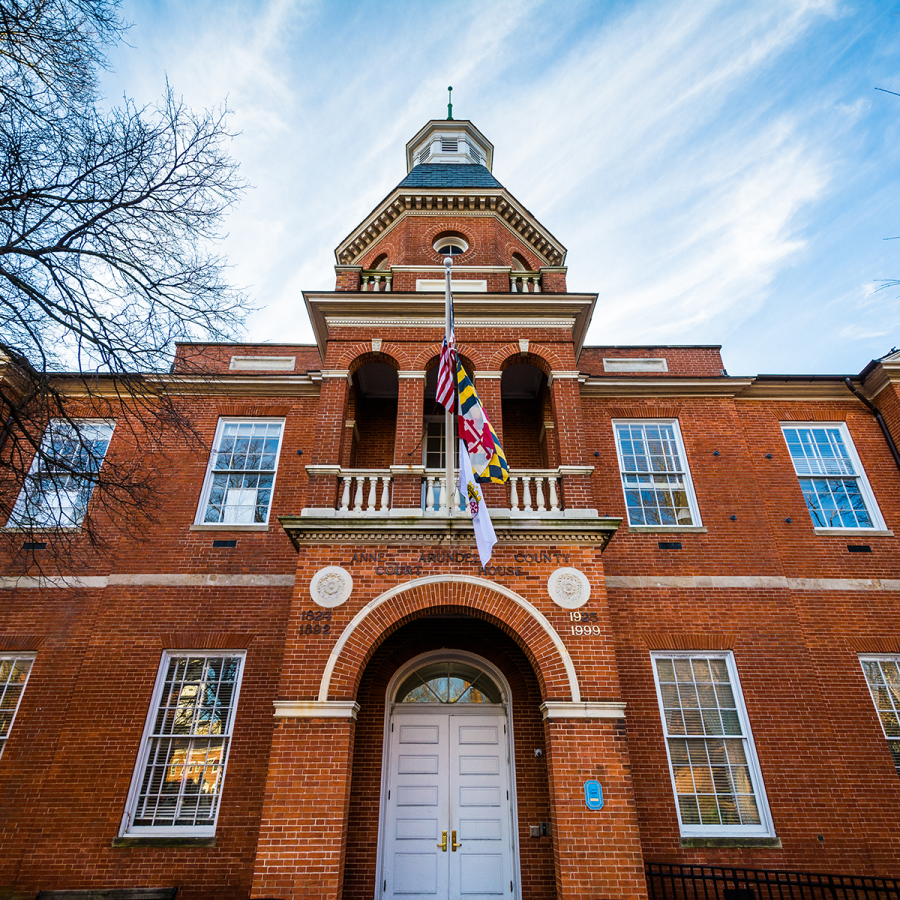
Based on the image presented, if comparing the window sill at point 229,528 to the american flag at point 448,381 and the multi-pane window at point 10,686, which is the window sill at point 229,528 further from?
the american flag at point 448,381

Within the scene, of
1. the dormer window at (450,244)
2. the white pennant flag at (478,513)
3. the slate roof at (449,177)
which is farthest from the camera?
the slate roof at (449,177)

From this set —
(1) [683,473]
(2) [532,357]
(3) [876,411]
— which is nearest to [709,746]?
(1) [683,473]

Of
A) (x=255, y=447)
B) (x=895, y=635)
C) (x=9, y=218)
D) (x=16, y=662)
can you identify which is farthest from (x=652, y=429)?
(x=16, y=662)

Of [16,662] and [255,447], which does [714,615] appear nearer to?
[255,447]

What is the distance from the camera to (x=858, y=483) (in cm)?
1251

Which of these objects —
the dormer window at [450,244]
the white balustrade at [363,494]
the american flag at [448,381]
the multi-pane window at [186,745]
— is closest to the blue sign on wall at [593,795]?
the white balustrade at [363,494]

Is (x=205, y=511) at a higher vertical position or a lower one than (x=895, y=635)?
higher

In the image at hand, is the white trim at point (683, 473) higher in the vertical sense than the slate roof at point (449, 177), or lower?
lower

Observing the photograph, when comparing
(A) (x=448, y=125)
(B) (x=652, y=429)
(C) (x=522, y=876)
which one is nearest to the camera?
(C) (x=522, y=876)

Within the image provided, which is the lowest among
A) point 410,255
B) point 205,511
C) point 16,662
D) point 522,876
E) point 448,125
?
point 522,876

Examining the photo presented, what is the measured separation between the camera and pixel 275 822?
24.8 ft

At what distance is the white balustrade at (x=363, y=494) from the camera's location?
31.1ft

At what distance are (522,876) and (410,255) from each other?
12.3 metres

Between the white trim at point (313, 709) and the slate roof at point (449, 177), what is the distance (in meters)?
12.3
